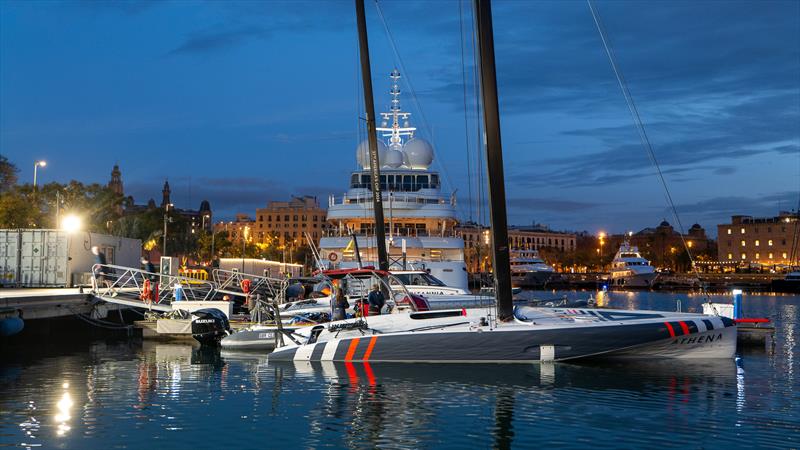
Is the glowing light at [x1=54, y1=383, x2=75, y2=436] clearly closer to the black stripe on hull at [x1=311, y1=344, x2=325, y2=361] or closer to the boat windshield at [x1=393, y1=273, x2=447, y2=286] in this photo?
the black stripe on hull at [x1=311, y1=344, x2=325, y2=361]

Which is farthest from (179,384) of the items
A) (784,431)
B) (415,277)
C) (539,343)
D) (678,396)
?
(415,277)

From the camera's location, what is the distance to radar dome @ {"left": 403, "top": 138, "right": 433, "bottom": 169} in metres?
57.5

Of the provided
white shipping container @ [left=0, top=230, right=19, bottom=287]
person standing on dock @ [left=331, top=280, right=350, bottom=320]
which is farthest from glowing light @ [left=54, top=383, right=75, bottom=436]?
white shipping container @ [left=0, top=230, right=19, bottom=287]

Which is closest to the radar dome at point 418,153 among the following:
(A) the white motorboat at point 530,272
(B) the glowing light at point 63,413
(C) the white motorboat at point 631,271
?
(B) the glowing light at point 63,413

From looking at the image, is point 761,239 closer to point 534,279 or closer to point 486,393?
point 534,279

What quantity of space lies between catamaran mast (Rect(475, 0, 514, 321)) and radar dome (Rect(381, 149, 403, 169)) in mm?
35289

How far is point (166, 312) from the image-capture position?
29.1 meters

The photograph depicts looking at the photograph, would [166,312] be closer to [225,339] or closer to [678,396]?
[225,339]

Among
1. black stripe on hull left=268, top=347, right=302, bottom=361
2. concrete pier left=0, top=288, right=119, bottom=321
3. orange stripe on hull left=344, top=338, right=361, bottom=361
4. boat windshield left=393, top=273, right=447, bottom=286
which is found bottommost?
black stripe on hull left=268, top=347, right=302, bottom=361

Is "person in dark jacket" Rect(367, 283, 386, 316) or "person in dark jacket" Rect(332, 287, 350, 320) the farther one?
"person in dark jacket" Rect(332, 287, 350, 320)

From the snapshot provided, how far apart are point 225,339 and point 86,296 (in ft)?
25.8

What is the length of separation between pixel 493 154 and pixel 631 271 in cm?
11147

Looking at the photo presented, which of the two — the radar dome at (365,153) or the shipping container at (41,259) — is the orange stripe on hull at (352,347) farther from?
the radar dome at (365,153)

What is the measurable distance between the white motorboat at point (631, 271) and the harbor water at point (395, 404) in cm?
10229
